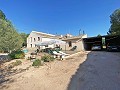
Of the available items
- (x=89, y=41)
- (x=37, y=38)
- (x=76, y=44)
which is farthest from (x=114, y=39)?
(x=37, y=38)

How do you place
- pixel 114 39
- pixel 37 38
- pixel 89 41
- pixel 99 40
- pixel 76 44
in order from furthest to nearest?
pixel 37 38 → pixel 89 41 → pixel 99 40 → pixel 76 44 → pixel 114 39

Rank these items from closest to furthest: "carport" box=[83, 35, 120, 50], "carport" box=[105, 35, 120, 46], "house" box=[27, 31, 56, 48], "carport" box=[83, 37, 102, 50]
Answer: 1. "carport" box=[105, 35, 120, 46]
2. "carport" box=[83, 35, 120, 50]
3. "carport" box=[83, 37, 102, 50]
4. "house" box=[27, 31, 56, 48]

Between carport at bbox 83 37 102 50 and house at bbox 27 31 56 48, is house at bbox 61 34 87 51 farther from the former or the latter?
house at bbox 27 31 56 48

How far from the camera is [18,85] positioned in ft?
25.3

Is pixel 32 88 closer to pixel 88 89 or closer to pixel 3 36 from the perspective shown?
pixel 88 89

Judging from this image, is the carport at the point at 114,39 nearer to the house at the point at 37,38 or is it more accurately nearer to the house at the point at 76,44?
the house at the point at 76,44

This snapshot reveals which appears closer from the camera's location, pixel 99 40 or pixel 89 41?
pixel 99 40

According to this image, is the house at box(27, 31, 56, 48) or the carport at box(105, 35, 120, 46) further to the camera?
the house at box(27, 31, 56, 48)

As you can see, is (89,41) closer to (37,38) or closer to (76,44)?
(76,44)

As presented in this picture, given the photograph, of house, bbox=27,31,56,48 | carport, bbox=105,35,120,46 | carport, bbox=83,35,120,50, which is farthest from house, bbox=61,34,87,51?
house, bbox=27,31,56,48

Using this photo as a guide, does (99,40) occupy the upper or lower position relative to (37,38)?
lower

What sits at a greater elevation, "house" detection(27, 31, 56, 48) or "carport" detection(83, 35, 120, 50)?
"house" detection(27, 31, 56, 48)

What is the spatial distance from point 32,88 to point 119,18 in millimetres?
36909

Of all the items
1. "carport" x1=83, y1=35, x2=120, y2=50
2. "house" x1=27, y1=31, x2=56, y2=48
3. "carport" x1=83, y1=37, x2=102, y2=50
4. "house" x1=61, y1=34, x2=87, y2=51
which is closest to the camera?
"carport" x1=83, y1=35, x2=120, y2=50
